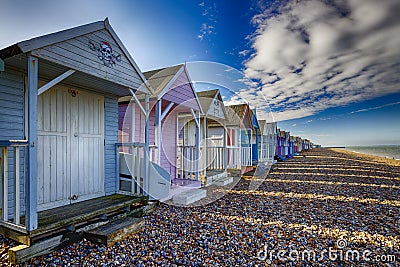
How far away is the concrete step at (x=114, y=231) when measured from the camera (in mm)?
3225

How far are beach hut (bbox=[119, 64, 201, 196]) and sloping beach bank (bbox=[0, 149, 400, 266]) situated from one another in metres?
1.49

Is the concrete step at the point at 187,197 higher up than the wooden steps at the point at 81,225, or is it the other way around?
the wooden steps at the point at 81,225

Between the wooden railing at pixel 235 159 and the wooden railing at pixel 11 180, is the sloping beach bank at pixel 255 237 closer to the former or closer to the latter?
the wooden railing at pixel 11 180

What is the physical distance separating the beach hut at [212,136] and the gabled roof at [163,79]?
236cm

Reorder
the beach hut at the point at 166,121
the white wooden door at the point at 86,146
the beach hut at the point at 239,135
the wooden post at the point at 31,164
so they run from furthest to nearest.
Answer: the beach hut at the point at 239,135, the beach hut at the point at 166,121, the white wooden door at the point at 86,146, the wooden post at the point at 31,164

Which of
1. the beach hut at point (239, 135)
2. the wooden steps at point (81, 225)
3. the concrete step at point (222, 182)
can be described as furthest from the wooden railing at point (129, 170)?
the beach hut at point (239, 135)

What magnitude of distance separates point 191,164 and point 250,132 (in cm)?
766

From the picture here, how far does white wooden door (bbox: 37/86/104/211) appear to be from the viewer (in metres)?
3.93

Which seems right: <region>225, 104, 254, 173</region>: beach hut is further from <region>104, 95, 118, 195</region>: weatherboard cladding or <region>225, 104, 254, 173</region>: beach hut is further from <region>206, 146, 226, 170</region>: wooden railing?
<region>104, 95, 118, 195</region>: weatherboard cladding

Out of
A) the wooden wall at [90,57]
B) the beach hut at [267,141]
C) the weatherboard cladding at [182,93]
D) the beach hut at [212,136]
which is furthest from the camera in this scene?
the beach hut at [267,141]

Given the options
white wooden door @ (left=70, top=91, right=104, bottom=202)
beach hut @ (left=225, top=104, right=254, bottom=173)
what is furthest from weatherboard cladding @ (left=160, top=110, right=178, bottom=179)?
beach hut @ (left=225, top=104, right=254, bottom=173)

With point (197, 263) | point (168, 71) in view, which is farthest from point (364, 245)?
point (168, 71)

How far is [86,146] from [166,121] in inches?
130

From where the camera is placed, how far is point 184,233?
3736 mm
